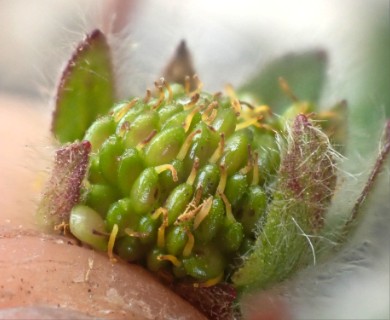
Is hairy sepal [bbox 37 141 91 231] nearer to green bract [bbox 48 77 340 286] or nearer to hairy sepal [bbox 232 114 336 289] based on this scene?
green bract [bbox 48 77 340 286]

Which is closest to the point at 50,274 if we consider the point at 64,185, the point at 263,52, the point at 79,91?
the point at 64,185

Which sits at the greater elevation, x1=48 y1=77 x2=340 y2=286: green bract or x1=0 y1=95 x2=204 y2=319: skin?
x1=48 y1=77 x2=340 y2=286: green bract

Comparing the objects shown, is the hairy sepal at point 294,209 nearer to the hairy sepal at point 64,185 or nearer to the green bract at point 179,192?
the green bract at point 179,192

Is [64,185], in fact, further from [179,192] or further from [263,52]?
[263,52]

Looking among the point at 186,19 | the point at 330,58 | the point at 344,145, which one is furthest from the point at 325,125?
the point at 186,19

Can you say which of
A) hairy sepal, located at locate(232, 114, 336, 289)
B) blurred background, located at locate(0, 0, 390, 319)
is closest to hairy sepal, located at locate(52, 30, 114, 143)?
blurred background, located at locate(0, 0, 390, 319)

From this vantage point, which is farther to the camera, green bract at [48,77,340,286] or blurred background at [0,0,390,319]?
blurred background at [0,0,390,319]
